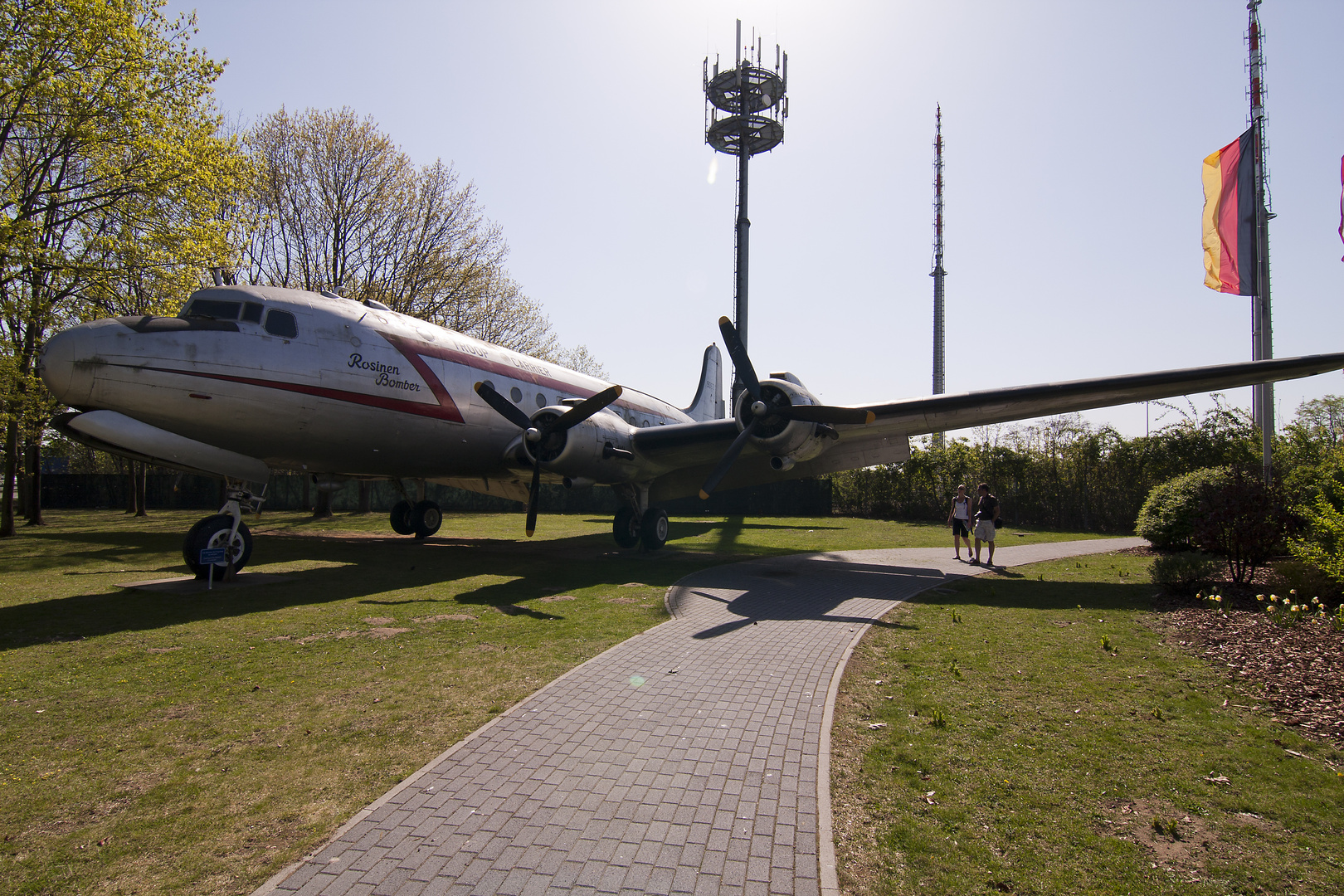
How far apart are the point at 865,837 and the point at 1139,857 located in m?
1.34

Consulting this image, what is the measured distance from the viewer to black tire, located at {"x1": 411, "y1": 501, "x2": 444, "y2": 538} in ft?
61.0

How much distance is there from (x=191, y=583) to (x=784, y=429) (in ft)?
35.0

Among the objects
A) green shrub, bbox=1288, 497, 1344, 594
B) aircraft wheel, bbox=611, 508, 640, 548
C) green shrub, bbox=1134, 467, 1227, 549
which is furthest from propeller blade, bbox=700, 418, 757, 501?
green shrub, bbox=1134, 467, 1227, 549

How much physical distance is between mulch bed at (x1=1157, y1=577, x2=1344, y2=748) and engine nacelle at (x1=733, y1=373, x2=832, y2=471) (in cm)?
637

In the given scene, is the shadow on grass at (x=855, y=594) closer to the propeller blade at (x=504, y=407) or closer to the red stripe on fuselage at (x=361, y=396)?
the propeller blade at (x=504, y=407)

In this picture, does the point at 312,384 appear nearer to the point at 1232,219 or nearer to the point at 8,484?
the point at 8,484

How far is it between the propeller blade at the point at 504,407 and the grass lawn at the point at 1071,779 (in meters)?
9.03

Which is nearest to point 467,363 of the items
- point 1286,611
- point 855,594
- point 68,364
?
point 68,364

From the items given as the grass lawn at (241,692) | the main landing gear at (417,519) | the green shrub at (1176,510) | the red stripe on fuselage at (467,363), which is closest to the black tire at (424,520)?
the main landing gear at (417,519)

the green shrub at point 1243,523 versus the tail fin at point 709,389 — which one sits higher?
the tail fin at point 709,389

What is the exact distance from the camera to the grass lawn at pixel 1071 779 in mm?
3197

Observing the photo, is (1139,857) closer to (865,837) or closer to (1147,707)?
(865,837)

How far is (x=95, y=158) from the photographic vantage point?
18.8m

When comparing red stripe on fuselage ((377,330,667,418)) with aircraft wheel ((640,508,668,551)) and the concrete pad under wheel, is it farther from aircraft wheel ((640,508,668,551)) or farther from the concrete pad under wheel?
the concrete pad under wheel
